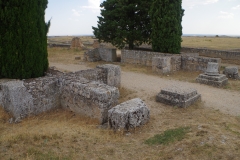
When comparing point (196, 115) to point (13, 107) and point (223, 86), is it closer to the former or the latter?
point (223, 86)

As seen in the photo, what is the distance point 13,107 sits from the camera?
6559 millimetres

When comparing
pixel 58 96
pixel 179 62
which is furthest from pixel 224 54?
pixel 58 96

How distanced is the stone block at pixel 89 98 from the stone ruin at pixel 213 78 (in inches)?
259

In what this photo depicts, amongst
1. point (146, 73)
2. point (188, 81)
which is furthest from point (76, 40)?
point (188, 81)

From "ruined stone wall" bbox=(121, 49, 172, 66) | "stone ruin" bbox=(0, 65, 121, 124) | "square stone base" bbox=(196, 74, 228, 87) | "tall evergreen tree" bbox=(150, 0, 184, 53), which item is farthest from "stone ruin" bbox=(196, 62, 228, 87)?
"stone ruin" bbox=(0, 65, 121, 124)

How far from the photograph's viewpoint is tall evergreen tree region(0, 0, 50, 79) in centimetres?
743

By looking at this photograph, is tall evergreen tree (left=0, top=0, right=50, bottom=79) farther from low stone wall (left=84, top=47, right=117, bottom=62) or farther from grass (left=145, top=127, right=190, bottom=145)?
low stone wall (left=84, top=47, right=117, bottom=62)

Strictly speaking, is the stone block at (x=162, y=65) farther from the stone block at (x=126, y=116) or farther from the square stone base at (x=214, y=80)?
the stone block at (x=126, y=116)

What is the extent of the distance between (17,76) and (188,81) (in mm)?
8747

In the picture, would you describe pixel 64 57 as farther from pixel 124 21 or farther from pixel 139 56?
pixel 139 56

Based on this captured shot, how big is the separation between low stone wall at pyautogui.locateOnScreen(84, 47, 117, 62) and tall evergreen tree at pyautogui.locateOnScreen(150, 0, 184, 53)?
158 inches

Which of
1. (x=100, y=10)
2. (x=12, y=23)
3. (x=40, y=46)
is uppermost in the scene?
(x=100, y=10)

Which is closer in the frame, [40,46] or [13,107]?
[13,107]

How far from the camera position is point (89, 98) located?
6.54 m
